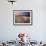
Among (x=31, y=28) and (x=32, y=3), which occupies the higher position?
(x=32, y=3)

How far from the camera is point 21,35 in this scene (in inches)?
126

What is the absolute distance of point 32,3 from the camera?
5297 mm

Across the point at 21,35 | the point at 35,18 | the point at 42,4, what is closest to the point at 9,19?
the point at 35,18

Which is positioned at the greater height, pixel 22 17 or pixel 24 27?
pixel 22 17

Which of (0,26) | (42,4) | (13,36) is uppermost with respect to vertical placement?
(42,4)

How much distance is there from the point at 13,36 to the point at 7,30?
13.2 inches

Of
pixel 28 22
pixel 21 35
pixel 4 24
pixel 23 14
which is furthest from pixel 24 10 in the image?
pixel 21 35

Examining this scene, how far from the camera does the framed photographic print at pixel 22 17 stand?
17.3 feet

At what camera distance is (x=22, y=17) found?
5312 mm

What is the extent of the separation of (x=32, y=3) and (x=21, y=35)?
238 cm

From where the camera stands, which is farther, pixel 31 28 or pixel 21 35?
pixel 31 28

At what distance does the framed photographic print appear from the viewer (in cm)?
528

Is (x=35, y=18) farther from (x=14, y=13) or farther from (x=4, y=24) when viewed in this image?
(x=4, y=24)

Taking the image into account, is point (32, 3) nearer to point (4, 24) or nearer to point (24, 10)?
point (24, 10)
